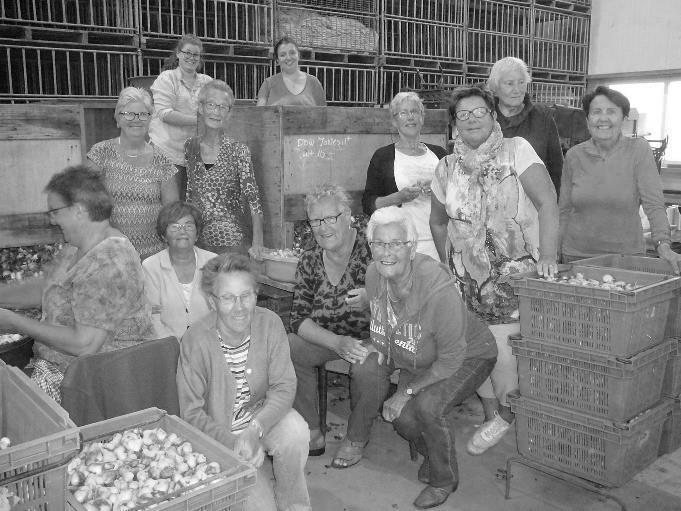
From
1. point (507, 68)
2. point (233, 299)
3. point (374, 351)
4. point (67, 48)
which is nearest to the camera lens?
point (233, 299)

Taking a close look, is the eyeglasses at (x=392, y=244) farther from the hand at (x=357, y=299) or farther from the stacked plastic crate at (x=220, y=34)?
the stacked plastic crate at (x=220, y=34)

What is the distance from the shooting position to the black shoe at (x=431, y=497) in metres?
2.69

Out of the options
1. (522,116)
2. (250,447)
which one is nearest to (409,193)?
(522,116)

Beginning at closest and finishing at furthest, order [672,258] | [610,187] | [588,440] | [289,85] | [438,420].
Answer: [588,440] < [438,420] < [672,258] < [610,187] < [289,85]

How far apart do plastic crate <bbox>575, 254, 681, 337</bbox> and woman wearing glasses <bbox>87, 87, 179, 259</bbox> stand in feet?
6.55

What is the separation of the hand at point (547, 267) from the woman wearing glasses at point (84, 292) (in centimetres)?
157

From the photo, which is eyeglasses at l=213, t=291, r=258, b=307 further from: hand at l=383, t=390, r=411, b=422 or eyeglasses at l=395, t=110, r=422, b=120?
eyeglasses at l=395, t=110, r=422, b=120

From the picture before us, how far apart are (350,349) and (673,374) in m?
1.34

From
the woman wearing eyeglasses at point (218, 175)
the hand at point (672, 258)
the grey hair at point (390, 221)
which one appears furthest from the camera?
the woman wearing eyeglasses at point (218, 175)

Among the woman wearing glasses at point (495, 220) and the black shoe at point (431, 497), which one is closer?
the black shoe at point (431, 497)

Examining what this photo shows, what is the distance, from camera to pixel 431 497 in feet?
8.89

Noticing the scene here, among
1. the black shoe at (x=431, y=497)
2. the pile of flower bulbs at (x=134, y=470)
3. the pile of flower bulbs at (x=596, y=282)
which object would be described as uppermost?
the pile of flower bulbs at (x=596, y=282)

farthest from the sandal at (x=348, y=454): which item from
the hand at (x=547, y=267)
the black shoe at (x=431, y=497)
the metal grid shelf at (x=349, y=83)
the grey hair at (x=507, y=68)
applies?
the metal grid shelf at (x=349, y=83)

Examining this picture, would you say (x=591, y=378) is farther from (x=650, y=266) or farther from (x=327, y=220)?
(x=327, y=220)
